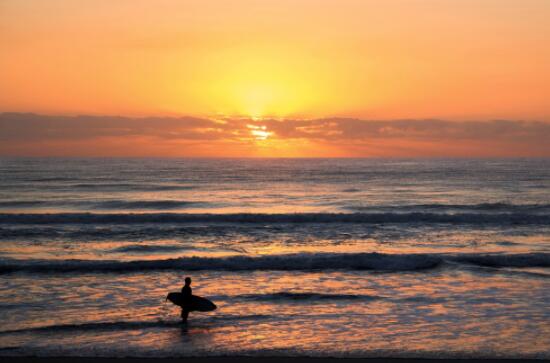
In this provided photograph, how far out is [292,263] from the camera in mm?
19562

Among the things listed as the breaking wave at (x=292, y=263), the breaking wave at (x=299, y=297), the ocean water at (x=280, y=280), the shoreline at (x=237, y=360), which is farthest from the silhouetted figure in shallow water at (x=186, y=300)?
the breaking wave at (x=292, y=263)

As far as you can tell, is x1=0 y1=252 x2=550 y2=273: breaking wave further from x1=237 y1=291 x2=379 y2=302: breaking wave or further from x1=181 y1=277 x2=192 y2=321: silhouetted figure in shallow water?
x1=181 y1=277 x2=192 y2=321: silhouetted figure in shallow water

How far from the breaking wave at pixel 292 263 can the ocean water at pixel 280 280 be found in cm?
8

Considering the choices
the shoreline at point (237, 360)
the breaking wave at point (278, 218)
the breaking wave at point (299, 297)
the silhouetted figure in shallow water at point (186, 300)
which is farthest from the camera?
the breaking wave at point (278, 218)

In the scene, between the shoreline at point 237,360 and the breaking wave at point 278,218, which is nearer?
the shoreline at point 237,360

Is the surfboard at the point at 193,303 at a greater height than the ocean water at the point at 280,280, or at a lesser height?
greater

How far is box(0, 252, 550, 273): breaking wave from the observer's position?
61.4ft

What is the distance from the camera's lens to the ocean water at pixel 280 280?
11086 millimetres

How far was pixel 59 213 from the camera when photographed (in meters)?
33.9

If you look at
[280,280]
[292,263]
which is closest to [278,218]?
[292,263]

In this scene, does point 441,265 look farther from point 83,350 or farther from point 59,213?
point 59,213

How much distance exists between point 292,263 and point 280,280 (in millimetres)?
2485

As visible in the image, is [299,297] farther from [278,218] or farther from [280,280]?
[278,218]

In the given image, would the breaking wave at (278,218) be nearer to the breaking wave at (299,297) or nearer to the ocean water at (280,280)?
the ocean water at (280,280)
